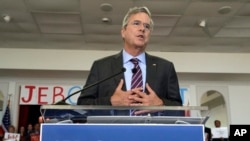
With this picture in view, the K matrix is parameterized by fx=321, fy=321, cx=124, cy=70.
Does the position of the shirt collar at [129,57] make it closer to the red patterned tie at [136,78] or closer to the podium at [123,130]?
the red patterned tie at [136,78]

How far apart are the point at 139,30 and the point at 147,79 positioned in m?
0.24

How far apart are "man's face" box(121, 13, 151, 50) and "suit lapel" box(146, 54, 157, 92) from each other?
0.25 feet

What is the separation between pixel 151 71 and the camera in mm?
1437

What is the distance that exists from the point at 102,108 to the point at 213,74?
7021 millimetres

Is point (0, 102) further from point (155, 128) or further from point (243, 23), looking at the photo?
point (155, 128)

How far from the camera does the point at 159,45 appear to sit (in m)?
7.02

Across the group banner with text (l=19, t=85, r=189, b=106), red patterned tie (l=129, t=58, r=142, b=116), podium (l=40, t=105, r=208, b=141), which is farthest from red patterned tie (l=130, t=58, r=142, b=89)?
banner with text (l=19, t=85, r=189, b=106)

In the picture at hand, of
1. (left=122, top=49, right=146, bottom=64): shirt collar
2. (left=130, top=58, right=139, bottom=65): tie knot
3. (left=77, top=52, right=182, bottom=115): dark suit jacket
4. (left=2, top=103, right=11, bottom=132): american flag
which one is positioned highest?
(left=122, top=49, right=146, bottom=64): shirt collar

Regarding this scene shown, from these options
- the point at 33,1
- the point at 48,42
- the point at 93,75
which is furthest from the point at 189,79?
the point at 93,75

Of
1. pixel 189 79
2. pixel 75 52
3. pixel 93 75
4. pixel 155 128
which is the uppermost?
pixel 75 52

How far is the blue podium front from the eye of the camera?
92 cm

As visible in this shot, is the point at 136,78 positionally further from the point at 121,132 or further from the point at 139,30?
the point at 121,132

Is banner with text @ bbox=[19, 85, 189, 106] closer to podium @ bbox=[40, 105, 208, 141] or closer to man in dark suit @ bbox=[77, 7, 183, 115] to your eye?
man in dark suit @ bbox=[77, 7, 183, 115]

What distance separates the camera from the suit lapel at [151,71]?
4.61 feet
